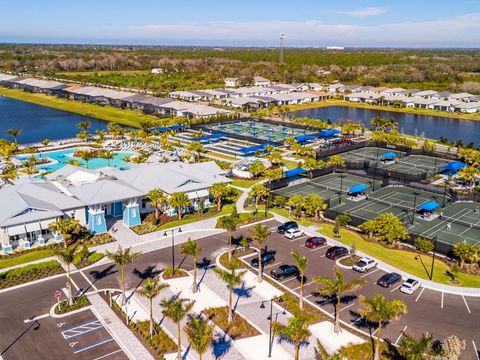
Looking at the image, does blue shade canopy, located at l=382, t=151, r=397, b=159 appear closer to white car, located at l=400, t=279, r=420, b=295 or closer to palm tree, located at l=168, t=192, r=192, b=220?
palm tree, located at l=168, t=192, r=192, b=220

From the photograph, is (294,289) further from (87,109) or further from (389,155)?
(87,109)

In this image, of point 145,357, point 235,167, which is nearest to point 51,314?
point 145,357

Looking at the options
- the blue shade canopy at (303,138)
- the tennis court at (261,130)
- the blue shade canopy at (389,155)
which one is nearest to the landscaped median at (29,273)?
the blue shade canopy at (389,155)

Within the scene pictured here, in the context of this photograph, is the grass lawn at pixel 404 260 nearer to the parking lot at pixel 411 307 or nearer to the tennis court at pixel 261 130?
the parking lot at pixel 411 307

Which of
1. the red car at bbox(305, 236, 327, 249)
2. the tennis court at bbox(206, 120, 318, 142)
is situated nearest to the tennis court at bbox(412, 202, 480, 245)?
the red car at bbox(305, 236, 327, 249)

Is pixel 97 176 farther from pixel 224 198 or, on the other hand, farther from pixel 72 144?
pixel 72 144

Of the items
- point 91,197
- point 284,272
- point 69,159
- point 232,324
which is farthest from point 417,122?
point 232,324
